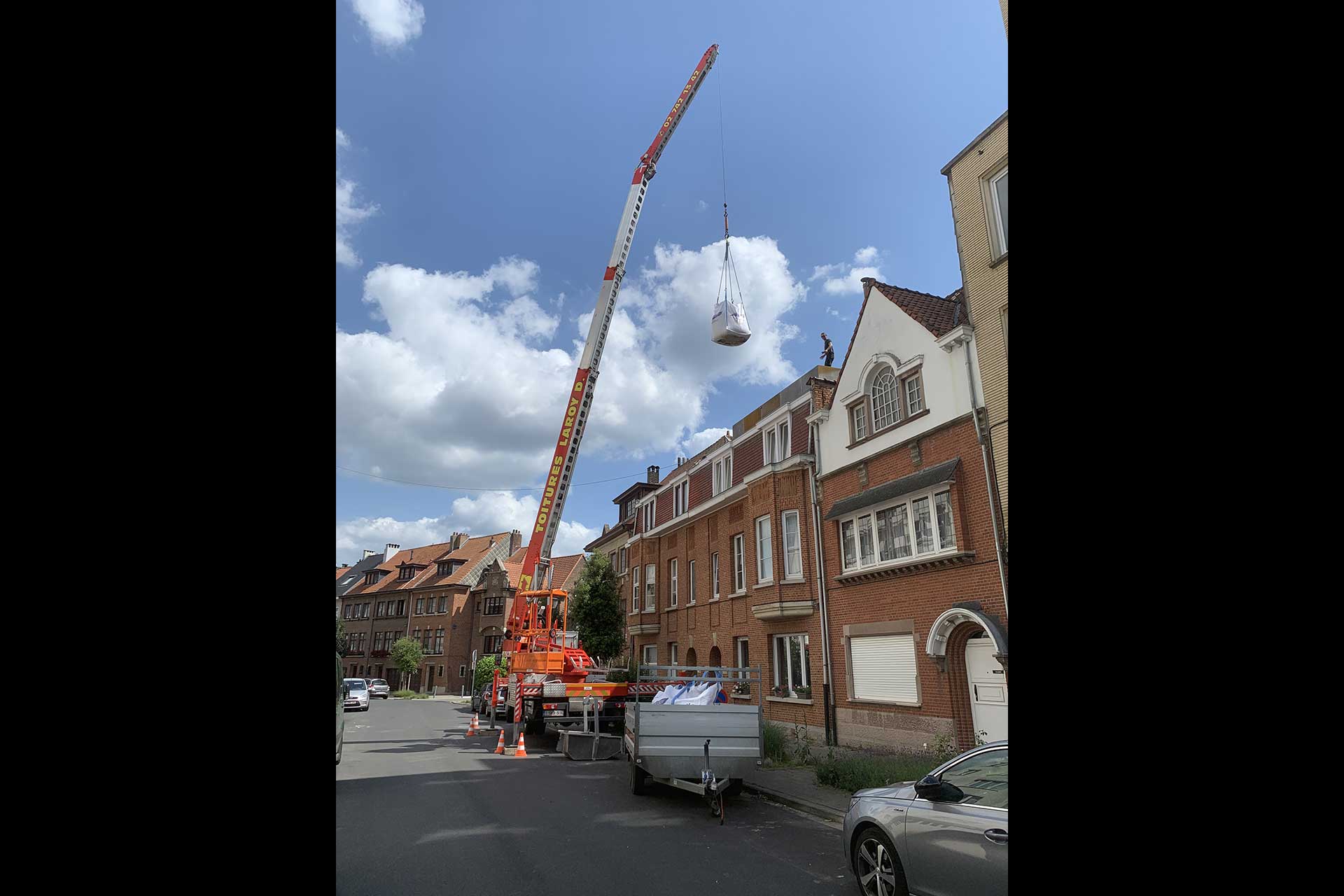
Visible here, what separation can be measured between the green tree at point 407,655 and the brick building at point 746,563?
34689mm

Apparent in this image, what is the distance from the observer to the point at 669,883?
6.63 meters

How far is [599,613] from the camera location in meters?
32.0

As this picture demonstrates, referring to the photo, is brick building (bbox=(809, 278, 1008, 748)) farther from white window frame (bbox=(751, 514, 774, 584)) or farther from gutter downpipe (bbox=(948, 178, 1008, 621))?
white window frame (bbox=(751, 514, 774, 584))

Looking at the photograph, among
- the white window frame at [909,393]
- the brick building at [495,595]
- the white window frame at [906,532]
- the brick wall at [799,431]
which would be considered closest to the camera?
the white window frame at [906,532]

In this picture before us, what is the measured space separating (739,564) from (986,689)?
10415 millimetres

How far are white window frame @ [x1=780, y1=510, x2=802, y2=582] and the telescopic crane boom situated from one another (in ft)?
19.3

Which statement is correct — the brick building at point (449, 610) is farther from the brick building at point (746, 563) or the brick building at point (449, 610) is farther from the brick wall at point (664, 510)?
the brick wall at point (664, 510)

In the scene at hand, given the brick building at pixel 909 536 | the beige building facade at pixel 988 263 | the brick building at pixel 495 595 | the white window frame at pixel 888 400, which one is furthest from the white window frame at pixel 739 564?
the brick building at pixel 495 595

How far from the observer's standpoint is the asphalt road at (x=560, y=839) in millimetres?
6672

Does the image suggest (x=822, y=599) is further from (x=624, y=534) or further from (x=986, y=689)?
(x=624, y=534)
